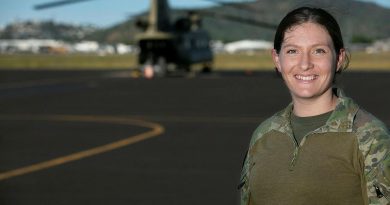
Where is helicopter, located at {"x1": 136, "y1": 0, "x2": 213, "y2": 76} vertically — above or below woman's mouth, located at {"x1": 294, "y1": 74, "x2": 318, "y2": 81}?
below

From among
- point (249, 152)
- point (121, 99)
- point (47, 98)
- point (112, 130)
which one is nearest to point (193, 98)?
point (121, 99)

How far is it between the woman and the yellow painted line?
10.3 metres

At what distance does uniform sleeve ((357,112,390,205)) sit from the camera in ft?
7.79

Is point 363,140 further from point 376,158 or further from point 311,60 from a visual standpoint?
point 311,60

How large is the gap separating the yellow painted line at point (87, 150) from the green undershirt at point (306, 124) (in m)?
10.4

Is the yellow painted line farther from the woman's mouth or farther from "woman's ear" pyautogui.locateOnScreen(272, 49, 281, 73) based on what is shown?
the woman's mouth

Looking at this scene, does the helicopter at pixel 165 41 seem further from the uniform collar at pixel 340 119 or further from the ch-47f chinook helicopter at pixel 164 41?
the uniform collar at pixel 340 119

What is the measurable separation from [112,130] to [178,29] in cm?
3050

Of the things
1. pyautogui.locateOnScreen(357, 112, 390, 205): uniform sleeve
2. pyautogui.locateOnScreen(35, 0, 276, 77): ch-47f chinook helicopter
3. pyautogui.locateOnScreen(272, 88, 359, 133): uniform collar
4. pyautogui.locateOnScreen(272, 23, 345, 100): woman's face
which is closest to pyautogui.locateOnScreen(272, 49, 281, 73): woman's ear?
pyautogui.locateOnScreen(272, 23, 345, 100): woman's face

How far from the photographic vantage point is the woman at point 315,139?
2.46 meters

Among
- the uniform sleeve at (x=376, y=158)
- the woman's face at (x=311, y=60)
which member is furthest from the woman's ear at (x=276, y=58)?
the uniform sleeve at (x=376, y=158)

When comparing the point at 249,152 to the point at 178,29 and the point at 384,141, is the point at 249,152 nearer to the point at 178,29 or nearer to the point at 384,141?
the point at 384,141

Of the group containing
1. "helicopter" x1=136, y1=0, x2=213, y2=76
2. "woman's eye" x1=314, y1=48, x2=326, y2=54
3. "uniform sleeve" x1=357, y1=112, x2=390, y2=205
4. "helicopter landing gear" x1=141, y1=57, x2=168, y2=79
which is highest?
"woman's eye" x1=314, y1=48, x2=326, y2=54

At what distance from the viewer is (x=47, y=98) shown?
32.6 m
